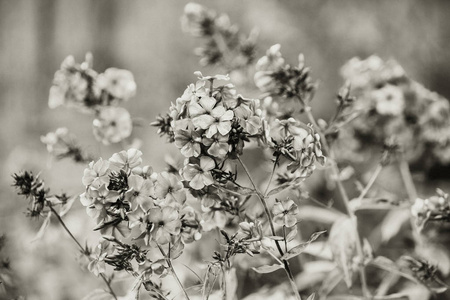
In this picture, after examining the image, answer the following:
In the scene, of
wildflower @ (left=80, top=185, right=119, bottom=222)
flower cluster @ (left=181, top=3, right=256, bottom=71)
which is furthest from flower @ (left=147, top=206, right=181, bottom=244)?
flower cluster @ (left=181, top=3, right=256, bottom=71)

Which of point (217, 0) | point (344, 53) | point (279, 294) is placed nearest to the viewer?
point (279, 294)

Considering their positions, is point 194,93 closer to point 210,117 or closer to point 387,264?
point 210,117

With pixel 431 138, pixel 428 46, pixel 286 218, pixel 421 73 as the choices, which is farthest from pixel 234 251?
pixel 428 46

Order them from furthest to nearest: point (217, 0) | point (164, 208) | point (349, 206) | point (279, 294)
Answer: point (217, 0) < point (279, 294) < point (349, 206) < point (164, 208)

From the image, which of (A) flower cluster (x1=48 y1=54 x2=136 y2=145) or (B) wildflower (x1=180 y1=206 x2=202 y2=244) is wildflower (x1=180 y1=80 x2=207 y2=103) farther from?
(A) flower cluster (x1=48 y1=54 x2=136 y2=145)

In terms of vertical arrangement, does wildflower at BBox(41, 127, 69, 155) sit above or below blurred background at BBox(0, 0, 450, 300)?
below

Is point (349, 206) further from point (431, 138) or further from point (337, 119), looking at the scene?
point (431, 138)

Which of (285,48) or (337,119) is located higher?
(285,48)

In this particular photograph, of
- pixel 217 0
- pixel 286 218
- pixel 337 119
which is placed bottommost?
pixel 286 218
